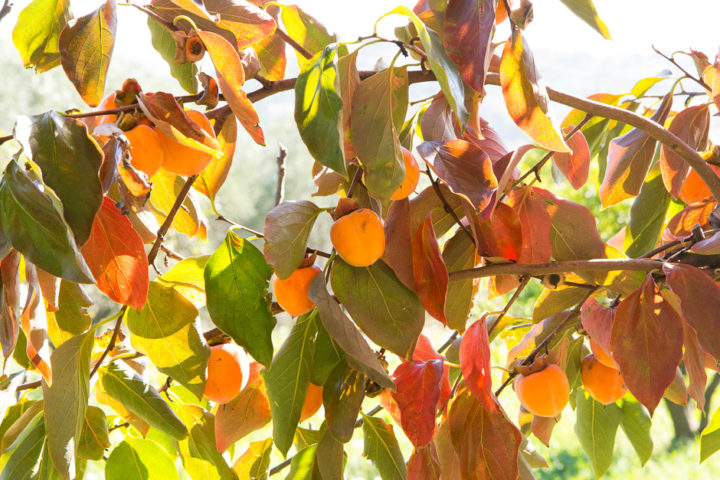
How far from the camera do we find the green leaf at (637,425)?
0.58 metres

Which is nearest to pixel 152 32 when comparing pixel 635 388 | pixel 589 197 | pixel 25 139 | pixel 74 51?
pixel 74 51

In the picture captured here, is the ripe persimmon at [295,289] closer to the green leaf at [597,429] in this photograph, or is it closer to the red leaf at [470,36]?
the red leaf at [470,36]

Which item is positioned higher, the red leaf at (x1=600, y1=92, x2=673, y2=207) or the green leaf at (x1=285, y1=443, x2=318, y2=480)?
the red leaf at (x1=600, y1=92, x2=673, y2=207)

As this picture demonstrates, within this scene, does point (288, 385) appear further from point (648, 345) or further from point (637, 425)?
point (637, 425)

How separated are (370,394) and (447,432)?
0.06 m

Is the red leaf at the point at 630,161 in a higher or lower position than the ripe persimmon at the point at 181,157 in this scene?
lower

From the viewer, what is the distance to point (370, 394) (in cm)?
44

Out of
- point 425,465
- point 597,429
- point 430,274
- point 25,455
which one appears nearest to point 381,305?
point 430,274

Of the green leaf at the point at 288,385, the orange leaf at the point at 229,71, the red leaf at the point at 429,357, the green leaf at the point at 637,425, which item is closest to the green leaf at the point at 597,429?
the green leaf at the point at 637,425

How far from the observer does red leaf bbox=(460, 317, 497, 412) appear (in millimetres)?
346

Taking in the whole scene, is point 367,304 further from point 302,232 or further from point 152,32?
point 152,32

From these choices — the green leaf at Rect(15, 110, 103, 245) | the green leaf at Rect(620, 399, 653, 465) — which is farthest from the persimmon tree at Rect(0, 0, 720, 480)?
the green leaf at Rect(620, 399, 653, 465)

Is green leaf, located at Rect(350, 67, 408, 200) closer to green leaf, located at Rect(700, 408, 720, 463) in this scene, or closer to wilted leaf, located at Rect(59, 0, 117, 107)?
wilted leaf, located at Rect(59, 0, 117, 107)

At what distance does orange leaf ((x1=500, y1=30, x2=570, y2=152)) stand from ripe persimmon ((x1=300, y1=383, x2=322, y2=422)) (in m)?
0.21
